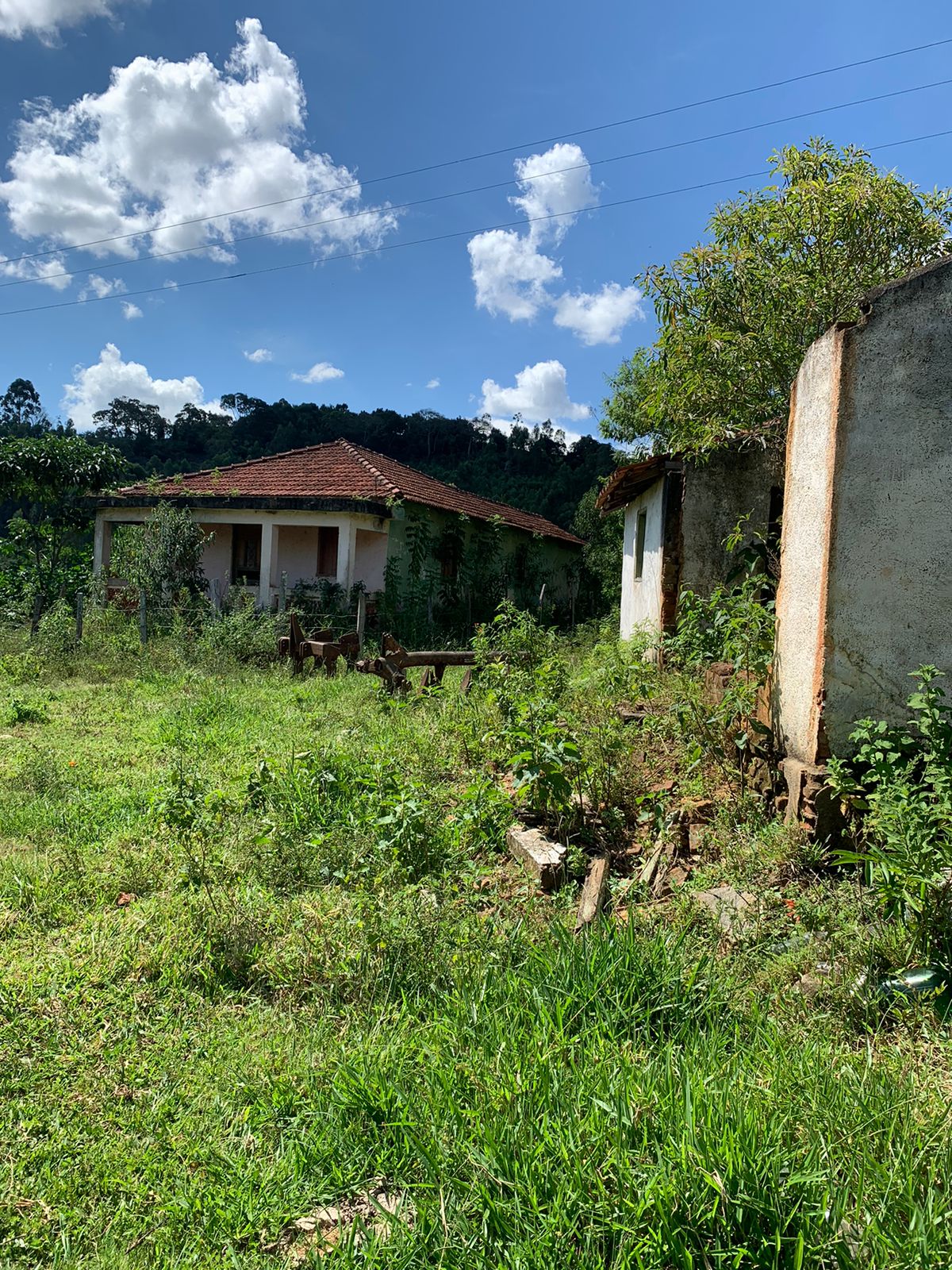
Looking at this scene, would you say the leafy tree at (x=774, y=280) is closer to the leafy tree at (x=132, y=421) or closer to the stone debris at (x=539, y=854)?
the stone debris at (x=539, y=854)

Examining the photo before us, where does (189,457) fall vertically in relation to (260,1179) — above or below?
above

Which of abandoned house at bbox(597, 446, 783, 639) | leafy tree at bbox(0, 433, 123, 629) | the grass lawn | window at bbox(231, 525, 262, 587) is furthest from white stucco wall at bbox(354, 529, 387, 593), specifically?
the grass lawn

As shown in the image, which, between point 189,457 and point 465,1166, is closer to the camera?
point 465,1166

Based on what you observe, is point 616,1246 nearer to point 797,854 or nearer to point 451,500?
point 797,854

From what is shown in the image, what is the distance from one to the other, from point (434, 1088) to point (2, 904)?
8.67 feet

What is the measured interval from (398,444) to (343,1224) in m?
38.6

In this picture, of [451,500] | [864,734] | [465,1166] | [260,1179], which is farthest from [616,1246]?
[451,500]

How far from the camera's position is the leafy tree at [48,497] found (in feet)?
51.6

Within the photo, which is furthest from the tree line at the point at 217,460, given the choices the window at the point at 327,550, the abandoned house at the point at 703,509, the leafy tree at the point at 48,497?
the abandoned house at the point at 703,509

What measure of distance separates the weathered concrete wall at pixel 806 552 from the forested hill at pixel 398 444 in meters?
24.9

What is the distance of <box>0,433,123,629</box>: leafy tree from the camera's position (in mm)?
15719

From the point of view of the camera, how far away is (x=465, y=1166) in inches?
84.4

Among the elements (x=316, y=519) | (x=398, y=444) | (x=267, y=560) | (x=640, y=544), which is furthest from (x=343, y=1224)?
(x=398, y=444)

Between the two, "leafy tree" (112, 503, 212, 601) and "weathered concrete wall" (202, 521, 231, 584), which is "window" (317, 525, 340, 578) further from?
"leafy tree" (112, 503, 212, 601)
